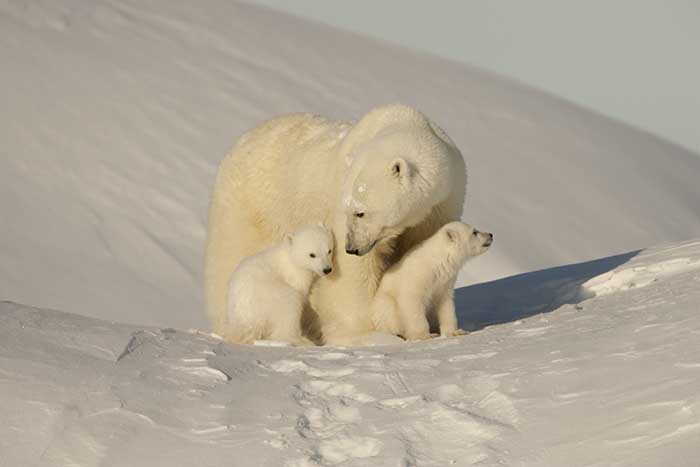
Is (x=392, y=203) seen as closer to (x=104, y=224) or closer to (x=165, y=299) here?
(x=165, y=299)

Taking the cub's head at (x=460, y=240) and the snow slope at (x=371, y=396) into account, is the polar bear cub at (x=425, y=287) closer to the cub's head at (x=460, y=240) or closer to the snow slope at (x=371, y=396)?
the cub's head at (x=460, y=240)

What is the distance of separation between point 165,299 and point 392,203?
32.4 feet

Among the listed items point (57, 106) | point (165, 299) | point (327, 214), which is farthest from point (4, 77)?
point (327, 214)

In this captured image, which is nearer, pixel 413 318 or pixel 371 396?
pixel 371 396

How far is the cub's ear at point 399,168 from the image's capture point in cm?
741

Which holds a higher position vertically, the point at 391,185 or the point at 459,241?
the point at 391,185

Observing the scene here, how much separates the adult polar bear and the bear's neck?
172mm

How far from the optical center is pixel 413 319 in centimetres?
757

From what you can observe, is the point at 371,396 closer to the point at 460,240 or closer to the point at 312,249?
the point at 312,249

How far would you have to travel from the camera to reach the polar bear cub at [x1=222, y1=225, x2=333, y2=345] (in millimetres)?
7605

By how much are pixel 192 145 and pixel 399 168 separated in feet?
46.0

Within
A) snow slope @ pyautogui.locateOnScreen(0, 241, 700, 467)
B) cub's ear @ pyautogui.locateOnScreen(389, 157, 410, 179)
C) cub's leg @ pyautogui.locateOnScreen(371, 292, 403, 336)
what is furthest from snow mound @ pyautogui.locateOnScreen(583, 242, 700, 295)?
cub's ear @ pyautogui.locateOnScreen(389, 157, 410, 179)

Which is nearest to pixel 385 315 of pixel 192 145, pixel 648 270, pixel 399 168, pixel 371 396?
pixel 399 168

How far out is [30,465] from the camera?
16.5ft
